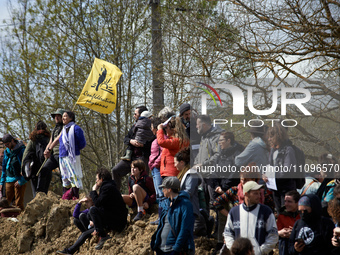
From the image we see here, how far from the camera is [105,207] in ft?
26.9

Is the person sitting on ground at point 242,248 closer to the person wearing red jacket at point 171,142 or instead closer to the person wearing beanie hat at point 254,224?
the person wearing beanie hat at point 254,224

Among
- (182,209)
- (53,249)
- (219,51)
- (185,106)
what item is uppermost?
(219,51)

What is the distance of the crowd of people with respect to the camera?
5.33m

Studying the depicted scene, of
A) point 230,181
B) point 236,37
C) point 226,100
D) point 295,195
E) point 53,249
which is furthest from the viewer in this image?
point 236,37

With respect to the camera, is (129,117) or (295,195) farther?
(129,117)

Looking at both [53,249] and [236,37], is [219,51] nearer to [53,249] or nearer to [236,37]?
[236,37]

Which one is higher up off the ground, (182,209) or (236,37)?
(236,37)

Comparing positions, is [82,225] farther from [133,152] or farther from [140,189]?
[133,152]

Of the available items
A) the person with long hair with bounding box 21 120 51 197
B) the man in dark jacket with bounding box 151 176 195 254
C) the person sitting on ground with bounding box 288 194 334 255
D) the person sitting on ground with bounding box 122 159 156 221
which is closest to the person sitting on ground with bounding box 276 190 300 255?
the person sitting on ground with bounding box 288 194 334 255

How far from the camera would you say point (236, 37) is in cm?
1123

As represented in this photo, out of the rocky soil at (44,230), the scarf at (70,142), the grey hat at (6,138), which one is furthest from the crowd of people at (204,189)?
the grey hat at (6,138)

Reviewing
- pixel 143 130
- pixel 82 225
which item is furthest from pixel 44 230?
pixel 143 130

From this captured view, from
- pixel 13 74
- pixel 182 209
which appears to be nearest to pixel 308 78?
pixel 182 209

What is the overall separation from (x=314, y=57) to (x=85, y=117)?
34.3ft
